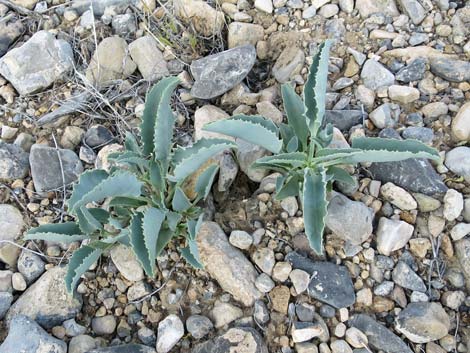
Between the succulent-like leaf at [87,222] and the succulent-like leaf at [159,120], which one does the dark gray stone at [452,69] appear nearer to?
the succulent-like leaf at [159,120]

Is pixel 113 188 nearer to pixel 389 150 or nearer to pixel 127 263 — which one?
pixel 127 263

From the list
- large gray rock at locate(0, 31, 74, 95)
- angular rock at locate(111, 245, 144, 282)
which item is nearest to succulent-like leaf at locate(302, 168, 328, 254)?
angular rock at locate(111, 245, 144, 282)

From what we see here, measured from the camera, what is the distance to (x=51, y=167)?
2459mm

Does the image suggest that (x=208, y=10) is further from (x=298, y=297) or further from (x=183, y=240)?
(x=298, y=297)

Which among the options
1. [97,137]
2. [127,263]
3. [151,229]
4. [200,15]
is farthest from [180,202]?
[200,15]

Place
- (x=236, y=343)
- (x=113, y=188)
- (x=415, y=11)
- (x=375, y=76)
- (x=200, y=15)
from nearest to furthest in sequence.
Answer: (x=113, y=188) → (x=236, y=343) → (x=375, y=76) → (x=415, y=11) → (x=200, y=15)

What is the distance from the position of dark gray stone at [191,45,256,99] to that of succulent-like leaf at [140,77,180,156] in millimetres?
500

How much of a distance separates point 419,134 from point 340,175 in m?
0.47

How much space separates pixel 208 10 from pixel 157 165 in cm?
109

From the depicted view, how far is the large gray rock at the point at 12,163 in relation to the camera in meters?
2.45

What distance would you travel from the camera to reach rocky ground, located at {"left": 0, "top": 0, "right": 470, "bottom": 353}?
2.05m

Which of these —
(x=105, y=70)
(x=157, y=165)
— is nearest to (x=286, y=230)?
(x=157, y=165)

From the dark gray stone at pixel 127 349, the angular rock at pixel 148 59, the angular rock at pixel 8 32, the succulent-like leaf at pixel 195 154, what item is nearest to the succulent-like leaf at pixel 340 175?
the succulent-like leaf at pixel 195 154

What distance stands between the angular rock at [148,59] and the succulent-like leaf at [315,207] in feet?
3.47
